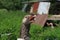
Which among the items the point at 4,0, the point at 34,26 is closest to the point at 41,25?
the point at 34,26

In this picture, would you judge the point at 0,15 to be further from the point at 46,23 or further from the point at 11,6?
the point at 46,23

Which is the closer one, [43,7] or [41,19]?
[41,19]

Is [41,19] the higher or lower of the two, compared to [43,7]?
lower

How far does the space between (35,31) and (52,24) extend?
3.68 feet

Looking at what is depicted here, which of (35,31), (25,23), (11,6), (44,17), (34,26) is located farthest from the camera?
(11,6)

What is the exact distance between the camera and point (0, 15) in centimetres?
1088

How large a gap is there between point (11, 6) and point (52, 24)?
4.59 m

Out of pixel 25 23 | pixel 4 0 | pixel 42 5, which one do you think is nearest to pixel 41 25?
pixel 42 5

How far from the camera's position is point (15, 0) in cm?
1292

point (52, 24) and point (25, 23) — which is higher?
point (25, 23)

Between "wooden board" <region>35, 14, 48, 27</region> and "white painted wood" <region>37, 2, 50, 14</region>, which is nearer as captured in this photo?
"wooden board" <region>35, 14, 48, 27</region>

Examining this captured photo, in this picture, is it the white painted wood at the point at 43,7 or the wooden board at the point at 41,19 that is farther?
the white painted wood at the point at 43,7

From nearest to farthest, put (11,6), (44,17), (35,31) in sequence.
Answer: (35,31) < (44,17) < (11,6)

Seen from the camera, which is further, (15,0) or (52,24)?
(15,0)
